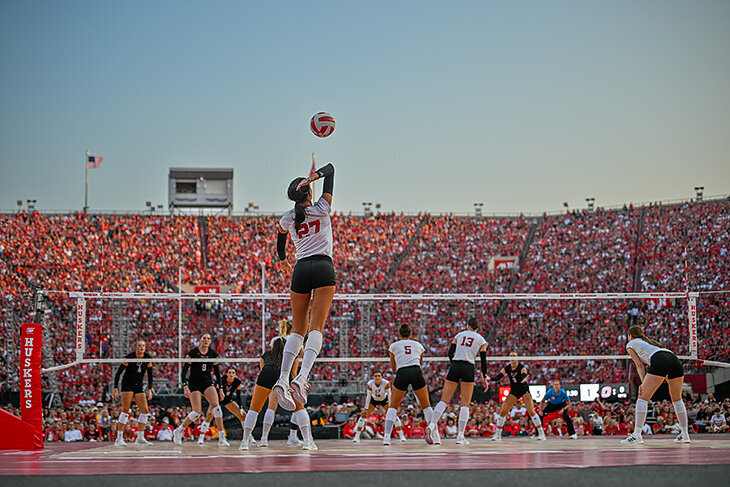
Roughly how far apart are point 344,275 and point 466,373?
78.3ft

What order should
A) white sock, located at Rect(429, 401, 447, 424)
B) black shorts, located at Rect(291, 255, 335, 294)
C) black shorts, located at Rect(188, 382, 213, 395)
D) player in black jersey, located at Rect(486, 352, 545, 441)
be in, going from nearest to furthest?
1. black shorts, located at Rect(291, 255, 335, 294)
2. white sock, located at Rect(429, 401, 447, 424)
3. black shorts, located at Rect(188, 382, 213, 395)
4. player in black jersey, located at Rect(486, 352, 545, 441)

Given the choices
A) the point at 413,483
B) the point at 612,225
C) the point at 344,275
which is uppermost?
the point at 612,225

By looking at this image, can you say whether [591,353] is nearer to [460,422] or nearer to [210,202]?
[460,422]

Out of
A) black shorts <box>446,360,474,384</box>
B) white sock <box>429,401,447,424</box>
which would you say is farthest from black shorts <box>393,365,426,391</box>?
black shorts <box>446,360,474,384</box>

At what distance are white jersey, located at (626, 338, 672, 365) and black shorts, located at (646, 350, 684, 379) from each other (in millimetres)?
59

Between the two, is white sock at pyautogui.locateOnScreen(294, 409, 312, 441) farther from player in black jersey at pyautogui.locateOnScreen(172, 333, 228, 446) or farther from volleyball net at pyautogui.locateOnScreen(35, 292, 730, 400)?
volleyball net at pyautogui.locateOnScreen(35, 292, 730, 400)

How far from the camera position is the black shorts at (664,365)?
10586 mm

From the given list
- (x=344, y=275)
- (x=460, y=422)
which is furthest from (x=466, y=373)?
(x=344, y=275)

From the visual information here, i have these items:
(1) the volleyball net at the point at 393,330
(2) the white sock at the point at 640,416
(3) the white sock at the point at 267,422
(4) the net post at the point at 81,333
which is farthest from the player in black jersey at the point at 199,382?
(1) the volleyball net at the point at 393,330

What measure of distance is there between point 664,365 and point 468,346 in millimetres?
2770

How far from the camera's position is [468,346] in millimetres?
11742

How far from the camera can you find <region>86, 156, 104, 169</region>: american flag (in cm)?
4333

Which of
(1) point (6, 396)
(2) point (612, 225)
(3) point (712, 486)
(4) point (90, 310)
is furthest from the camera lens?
(2) point (612, 225)

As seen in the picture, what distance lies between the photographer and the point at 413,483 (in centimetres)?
439
